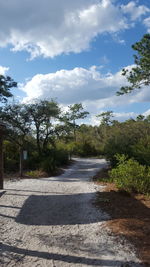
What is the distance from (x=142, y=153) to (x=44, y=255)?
6.14 m

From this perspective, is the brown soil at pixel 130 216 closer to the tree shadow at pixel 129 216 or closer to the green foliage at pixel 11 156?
the tree shadow at pixel 129 216

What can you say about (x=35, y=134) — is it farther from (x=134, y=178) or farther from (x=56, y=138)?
(x=134, y=178)

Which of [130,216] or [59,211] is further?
[59,211]

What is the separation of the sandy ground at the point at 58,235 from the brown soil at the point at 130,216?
0.52 feet

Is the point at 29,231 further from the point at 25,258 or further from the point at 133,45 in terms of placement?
the point at 133,45

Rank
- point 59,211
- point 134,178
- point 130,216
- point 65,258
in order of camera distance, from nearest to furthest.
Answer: point 65,258, point 130,216, point 59,211, point 134,178

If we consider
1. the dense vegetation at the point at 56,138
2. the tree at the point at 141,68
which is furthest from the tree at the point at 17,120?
the tree at the point at 141,68

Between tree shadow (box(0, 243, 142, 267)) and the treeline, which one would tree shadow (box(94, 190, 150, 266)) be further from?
the treeline

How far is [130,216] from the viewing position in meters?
4.97

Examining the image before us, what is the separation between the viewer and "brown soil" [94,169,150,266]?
3.66m

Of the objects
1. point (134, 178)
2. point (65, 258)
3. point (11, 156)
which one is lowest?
point (65, 258)

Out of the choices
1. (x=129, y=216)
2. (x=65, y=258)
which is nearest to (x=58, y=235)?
(x=65, y=258)

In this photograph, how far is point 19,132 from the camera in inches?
574

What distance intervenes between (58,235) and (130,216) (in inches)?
66.1
